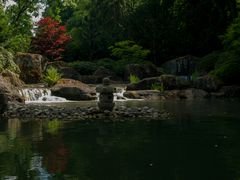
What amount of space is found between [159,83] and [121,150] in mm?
21795

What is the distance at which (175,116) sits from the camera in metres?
17.3

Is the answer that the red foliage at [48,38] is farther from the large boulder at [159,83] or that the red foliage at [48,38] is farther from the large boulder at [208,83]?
the large boulder at [208,83]

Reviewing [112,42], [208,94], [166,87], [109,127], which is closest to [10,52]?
[166,87]

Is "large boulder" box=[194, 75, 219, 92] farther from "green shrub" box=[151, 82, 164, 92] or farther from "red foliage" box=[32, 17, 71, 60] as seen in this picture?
"red foliage" box=[32, 17, 71, 60]

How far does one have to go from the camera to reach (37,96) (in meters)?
27.4

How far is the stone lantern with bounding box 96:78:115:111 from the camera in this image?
682 inches

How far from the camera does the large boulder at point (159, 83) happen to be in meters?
31.1

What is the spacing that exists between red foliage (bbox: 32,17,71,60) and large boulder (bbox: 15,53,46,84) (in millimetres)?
9784

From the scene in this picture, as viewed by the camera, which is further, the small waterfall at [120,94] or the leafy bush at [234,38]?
the leafy bush at [234,38]

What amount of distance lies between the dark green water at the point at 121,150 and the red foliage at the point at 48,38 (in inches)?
1135

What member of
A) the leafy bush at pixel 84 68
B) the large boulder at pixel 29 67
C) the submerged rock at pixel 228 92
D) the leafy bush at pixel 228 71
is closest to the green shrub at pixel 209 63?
the leafy bush at pixel 228 71

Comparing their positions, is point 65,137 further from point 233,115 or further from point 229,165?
point 233,115

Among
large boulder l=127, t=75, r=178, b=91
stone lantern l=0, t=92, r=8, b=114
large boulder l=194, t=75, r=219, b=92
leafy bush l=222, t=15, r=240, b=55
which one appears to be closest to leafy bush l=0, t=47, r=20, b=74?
stone lantern l=0, t=92, r=8, b=114

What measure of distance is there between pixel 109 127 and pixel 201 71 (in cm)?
2431
